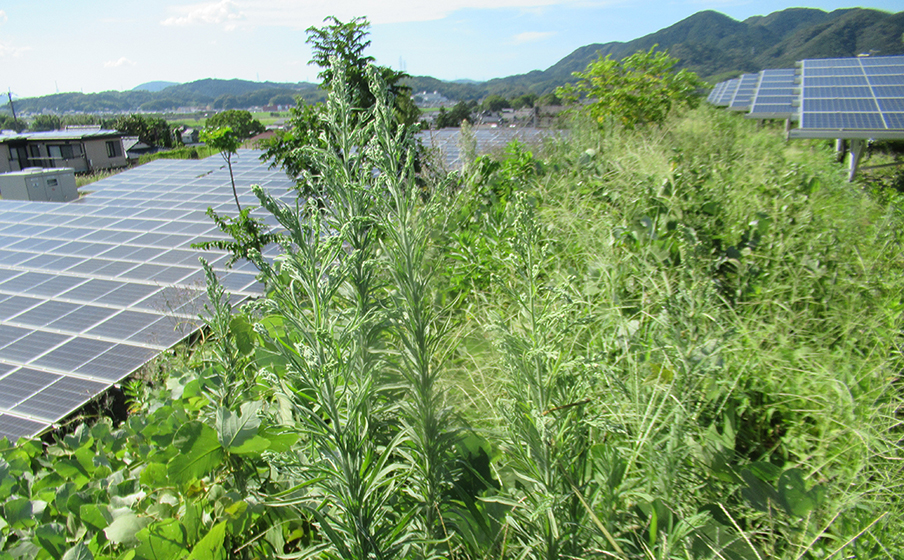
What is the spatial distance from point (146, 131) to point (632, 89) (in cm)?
8558

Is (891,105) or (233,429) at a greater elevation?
(891,105)

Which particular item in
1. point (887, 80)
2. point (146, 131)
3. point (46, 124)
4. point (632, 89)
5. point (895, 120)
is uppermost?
point (46, 124)

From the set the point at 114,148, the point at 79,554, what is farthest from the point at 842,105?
the point at 114,148

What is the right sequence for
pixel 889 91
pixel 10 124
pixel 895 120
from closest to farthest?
pixel 895 120
pixel 889 91
pixel 10 124

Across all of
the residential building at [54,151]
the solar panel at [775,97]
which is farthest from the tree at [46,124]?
the solar panel at [775,97]

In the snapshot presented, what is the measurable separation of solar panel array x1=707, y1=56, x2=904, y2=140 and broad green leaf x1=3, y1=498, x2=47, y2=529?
11.0 meters

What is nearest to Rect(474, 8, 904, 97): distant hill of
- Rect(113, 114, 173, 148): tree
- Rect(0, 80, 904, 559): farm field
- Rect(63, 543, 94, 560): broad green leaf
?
Rect(0, 80, 904, 559): farm field

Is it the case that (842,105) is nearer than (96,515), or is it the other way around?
(96,515)

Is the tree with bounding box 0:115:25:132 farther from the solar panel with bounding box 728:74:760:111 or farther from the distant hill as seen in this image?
the solar panel with bounding box 728:74:760:111

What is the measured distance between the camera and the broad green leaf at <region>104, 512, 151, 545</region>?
106cm

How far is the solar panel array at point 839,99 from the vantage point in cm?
878

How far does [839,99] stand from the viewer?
10.9m

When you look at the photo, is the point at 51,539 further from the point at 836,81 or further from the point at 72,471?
the point at 836,81

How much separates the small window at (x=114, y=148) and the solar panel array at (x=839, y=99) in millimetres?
51358
